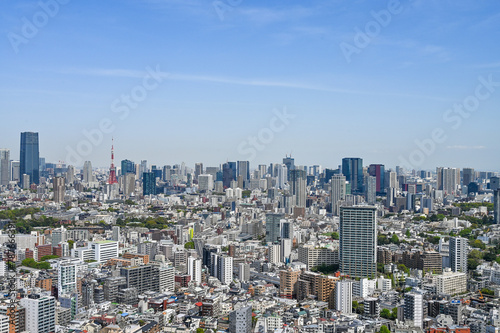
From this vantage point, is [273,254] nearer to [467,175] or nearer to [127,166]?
[467,175]

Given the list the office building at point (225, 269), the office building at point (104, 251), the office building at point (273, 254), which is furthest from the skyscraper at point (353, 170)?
the office building at point (225, 269)

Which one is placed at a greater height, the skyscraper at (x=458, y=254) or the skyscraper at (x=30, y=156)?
the skyscraper at (x=30, y=156)

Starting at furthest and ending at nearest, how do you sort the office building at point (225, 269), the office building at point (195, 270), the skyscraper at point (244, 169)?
the skyscraper at point (244, 169) < the office building at point (225, 269) < the office building at point (195, 270)

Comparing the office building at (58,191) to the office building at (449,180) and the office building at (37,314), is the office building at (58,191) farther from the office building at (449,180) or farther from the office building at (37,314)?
the office building at (449,180)

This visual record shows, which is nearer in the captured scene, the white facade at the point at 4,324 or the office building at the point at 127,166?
the white facade at the point at 4,324

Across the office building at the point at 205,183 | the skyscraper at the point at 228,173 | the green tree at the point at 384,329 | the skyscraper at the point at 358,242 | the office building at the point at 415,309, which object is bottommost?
the green tree at the point at 384,329

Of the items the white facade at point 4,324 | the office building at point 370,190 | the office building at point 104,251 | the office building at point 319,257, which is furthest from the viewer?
the office building at point 370,190

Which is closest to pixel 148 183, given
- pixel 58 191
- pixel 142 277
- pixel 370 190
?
pixel 58 191
